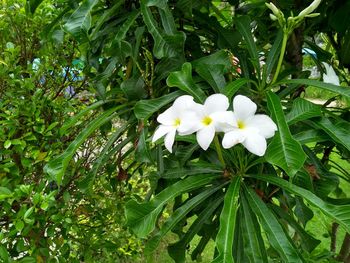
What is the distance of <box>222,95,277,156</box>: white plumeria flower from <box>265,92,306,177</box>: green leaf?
0.09 feet

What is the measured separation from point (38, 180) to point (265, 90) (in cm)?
103

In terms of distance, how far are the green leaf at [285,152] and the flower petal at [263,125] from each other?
0.03 m

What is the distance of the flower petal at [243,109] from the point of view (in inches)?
36.9

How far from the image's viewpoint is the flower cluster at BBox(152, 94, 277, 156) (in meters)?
0.89

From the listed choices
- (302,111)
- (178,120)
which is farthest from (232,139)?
(302,111)

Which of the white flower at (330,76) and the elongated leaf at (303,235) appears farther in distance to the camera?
the white flower at (330,76)

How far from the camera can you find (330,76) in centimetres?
175

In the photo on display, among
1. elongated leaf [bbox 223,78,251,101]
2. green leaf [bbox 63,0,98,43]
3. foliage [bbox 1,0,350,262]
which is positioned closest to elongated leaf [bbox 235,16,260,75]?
foliage [bbox 1,0,350,262]

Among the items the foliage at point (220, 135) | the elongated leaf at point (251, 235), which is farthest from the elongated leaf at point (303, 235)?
the elongated leaf at point (251, 235)

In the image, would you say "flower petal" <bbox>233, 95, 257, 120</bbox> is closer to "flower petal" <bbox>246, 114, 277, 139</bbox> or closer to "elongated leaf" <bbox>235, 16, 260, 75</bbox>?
"flower petal" <bbox>246, 114, 277, 139</bbox>

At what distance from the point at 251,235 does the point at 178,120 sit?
0.35 metres

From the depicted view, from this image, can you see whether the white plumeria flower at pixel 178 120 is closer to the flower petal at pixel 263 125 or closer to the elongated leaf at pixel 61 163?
the flower petal at pixel 263 125

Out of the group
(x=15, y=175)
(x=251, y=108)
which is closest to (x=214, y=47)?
(x=251, y=108)

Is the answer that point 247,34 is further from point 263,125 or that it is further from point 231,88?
point 263,125
